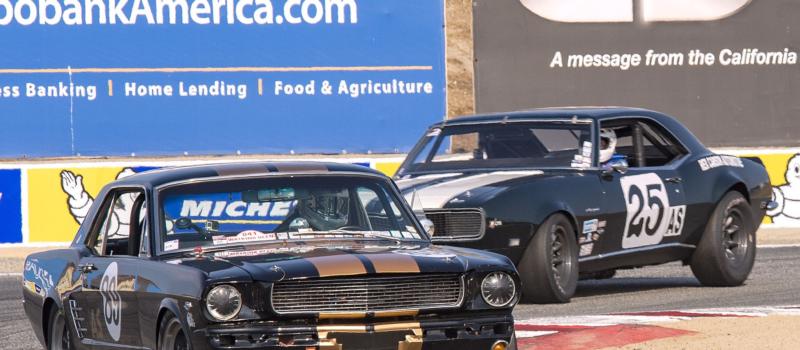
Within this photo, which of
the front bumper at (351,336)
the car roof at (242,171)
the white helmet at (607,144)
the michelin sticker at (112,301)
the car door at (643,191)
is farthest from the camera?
the white helmet at (607,144)

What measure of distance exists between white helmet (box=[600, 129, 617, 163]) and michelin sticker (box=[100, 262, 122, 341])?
18.8ft

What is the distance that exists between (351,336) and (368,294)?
222 mm

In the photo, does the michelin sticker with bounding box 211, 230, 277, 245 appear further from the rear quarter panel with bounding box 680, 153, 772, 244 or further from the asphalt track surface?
the rear quarter panel with bounding box 680, 153, 772, 244

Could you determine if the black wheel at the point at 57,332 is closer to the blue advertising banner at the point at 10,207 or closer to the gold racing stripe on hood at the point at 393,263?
the gold racing stripe on hood at the point at 393,263

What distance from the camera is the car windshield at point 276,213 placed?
7863 mm

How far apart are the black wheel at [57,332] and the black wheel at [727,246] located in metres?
6.22

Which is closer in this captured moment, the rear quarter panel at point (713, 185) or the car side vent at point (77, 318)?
the car side vent at point (77, 318)

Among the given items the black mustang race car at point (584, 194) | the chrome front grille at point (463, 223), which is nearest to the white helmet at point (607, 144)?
the black mustang race car at point (584, 194)

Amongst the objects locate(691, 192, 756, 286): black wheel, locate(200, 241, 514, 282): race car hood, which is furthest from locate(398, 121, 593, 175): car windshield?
locate(200, 241, 514, 282): race car hood

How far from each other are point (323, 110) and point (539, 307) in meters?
9.68

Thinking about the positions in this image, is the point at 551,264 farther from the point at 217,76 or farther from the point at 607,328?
the point at 217,76

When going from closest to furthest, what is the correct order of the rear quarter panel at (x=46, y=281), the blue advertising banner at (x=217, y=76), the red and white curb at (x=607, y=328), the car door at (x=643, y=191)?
the rear quarter panel at (x=46, y=281) < the red and white curb at (x=607, y=328) < the car door at (x=643, y=191) < the blue advertising banner at (x=217, y=76)

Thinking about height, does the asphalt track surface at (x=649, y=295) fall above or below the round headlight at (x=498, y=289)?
below

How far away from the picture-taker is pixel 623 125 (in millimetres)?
13430
